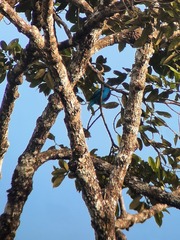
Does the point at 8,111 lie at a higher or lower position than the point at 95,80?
lower

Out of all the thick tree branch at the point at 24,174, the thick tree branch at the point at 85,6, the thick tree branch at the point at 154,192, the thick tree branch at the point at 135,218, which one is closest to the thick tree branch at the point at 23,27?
the thick tree branch at the point at 24,174

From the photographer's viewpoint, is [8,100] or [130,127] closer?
[130,127]

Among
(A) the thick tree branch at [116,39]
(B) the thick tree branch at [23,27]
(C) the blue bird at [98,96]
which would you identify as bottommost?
(B) the thick tree branch at [23,27]

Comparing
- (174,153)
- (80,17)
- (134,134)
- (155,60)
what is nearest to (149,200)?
(174,153)

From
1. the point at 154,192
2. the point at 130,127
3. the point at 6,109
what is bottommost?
the point at 154,192


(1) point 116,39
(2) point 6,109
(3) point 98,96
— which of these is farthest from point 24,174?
(1) point 116,39

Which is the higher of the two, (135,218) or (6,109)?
(6,109)

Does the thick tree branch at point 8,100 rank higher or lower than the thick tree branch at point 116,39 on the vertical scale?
lower

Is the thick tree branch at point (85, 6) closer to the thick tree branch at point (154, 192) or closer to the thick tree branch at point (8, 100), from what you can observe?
the thick tree branch at point (8, 100)

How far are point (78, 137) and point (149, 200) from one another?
1.55 metres

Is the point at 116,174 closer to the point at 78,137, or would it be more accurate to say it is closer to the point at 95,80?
the point at 78,137

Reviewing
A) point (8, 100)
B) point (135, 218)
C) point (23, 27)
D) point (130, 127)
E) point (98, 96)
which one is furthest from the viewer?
point (98, 96)

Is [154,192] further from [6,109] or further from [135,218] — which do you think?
[6,109]

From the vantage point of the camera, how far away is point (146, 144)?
14.8 ft
